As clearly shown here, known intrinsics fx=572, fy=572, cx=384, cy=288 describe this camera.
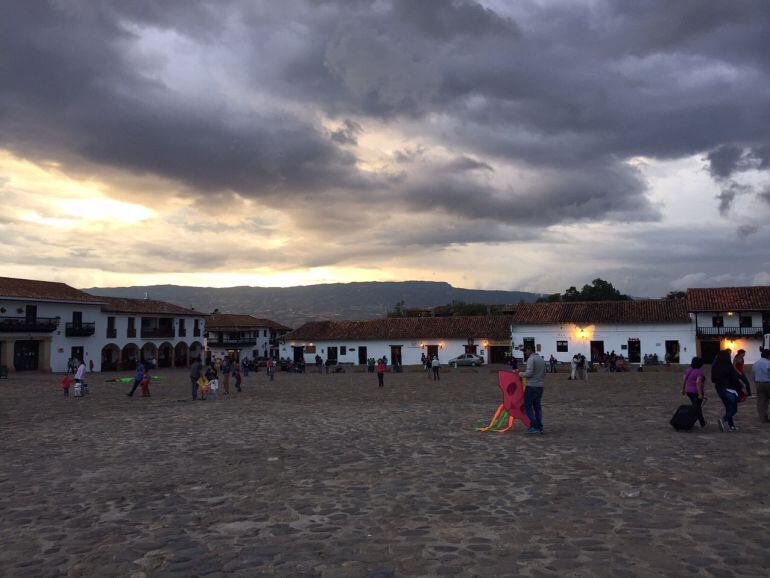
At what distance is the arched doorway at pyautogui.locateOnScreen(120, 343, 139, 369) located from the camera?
49.9 meters

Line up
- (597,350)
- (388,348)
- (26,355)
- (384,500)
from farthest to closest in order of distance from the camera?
(388,348) < (597,350) < (26,355) < (384,500)

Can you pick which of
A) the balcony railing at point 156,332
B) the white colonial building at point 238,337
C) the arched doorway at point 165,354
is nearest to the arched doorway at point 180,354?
the arched doorway at point 165,354

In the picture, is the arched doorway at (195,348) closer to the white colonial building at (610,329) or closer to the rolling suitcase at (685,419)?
the white colonial building at (610,329)

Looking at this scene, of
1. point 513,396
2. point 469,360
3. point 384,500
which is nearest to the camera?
point 384,500

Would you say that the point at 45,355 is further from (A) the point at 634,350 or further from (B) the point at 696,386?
(A) the point at 634,350

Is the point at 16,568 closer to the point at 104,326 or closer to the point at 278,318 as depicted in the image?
the point at 104,326

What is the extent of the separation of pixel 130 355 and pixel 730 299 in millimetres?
51955

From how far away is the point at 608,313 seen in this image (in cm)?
4831

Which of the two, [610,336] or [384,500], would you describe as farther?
[610,336]

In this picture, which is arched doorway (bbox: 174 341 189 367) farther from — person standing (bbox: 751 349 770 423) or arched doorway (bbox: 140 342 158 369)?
person standing (bbox: 751 349 770 423)

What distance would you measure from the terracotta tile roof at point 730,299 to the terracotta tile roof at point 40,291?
49257 mm

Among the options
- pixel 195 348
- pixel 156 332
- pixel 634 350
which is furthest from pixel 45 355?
pixel 634 350

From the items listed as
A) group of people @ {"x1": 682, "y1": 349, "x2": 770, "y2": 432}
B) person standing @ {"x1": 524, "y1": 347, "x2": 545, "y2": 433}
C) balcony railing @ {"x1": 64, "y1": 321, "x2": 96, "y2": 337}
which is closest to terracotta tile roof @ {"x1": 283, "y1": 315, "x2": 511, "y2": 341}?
balcony railing @ {"x1": 64, "y1": 321, "x2": 96, "y2": 337}

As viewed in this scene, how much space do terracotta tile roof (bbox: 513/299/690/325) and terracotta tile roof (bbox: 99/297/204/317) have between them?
3253cm
